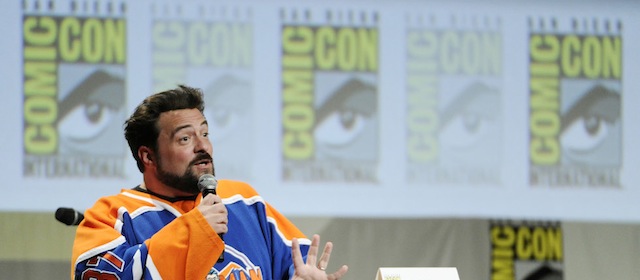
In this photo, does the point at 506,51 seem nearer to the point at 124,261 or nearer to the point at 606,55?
the point at 606,55

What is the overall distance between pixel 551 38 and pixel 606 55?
30 centimetres

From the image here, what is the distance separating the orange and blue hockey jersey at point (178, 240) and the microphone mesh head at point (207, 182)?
84 millimetres

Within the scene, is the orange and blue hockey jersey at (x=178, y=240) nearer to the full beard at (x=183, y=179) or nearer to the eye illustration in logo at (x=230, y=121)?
the full beard at (x=183, y=179)

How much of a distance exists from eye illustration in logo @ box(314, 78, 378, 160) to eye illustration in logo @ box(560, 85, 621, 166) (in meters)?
Result: 0.97

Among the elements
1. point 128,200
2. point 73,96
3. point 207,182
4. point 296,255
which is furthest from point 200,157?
point 73,96

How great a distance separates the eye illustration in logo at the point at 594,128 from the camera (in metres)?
4.24

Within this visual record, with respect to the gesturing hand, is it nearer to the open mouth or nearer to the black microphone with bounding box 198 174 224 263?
the black microphone with bounding box 198 174 224 263

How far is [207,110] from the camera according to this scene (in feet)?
13.0

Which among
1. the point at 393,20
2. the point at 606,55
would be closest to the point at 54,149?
the point at 393,20

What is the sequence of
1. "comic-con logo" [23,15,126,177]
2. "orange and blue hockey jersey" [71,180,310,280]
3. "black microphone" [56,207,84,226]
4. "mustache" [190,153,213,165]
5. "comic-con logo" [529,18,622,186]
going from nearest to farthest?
"orange and blue hockey jersey" [71,180,310,280]
"mustache" [190,153,213,165]
"black microphone" [56,207,84,226]
"comic-con logo" [23,15,126,177]
"comic-con logo" [529,18,622,186]

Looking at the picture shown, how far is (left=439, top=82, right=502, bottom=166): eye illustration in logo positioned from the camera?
4.11 m

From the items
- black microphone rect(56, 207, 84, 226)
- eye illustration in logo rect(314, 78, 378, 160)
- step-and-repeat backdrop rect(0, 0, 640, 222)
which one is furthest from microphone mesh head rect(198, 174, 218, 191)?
eye illustration in logo rect(314, 78, 378, 160)

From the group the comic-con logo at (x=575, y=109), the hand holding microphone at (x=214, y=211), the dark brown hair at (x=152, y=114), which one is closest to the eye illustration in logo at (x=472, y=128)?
the comic-con logo at (x=575, y=109)

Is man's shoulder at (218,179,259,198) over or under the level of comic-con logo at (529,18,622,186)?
under
